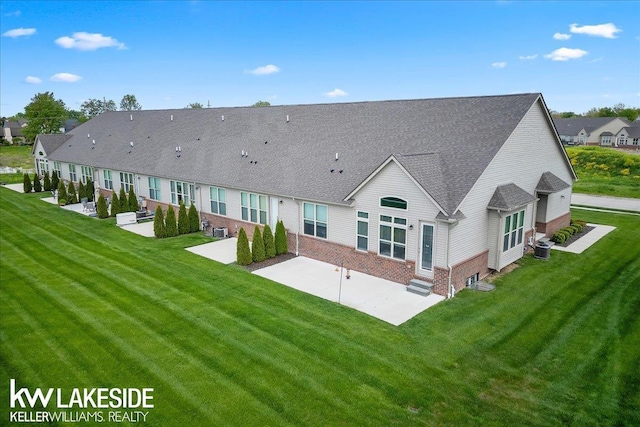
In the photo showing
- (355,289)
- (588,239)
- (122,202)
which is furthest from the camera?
(122,202)

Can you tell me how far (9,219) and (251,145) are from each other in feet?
53.9

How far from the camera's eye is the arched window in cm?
1544

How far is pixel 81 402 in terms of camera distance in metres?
8.99

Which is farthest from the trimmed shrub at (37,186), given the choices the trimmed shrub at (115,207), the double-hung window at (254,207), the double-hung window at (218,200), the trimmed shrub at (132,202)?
the double-hung window at (254,207)

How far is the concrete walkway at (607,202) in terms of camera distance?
101 ft

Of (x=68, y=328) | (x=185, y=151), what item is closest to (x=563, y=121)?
(x=185, y=151)

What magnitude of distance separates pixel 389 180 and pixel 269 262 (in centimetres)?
641

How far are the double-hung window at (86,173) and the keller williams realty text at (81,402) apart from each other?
93.0 ft

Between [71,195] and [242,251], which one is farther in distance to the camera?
[71,195]

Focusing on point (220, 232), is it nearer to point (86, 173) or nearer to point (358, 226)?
point (358, 226)

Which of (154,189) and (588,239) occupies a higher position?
(154,189)

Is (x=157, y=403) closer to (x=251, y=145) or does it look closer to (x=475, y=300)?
(x=475, y=300)

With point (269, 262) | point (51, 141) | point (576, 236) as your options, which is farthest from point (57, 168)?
point (576, 236)

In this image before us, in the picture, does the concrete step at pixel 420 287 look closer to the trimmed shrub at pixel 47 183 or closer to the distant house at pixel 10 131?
the trimmed shrub at pixel 47 183
